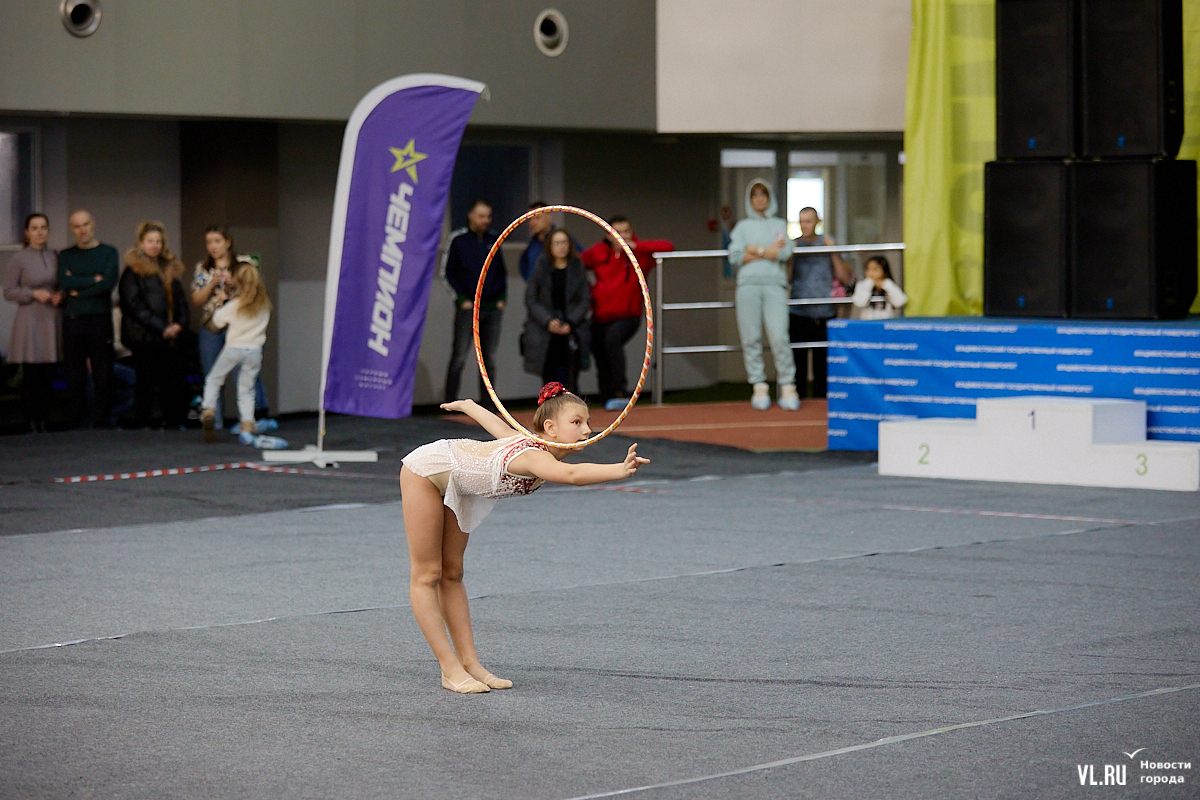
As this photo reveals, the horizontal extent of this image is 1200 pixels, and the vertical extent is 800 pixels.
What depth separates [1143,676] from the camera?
565cm

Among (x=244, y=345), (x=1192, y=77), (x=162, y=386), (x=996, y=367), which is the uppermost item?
(x=1192, y=77)

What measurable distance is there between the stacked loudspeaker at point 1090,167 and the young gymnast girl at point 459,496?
23.5 feet

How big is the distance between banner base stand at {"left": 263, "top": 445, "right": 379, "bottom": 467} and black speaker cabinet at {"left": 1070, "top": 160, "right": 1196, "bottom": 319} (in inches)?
205

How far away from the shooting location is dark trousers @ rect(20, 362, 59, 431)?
13367mm

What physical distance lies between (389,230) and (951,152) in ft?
17.3

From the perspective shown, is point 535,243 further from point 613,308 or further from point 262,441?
point 262,441

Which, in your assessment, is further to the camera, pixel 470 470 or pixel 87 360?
pixel 87 360

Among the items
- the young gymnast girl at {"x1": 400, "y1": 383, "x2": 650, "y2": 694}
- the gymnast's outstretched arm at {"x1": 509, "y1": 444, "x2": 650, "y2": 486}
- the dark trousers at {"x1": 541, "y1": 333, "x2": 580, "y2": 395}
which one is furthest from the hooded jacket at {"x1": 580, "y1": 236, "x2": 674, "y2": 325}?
the gymnast's outstretched arm at {"x1": 509, "y1": 444, "x2": 650, "y2": 486}

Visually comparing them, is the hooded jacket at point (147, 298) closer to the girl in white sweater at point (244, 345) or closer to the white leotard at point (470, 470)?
the girl in white sweater at point (244, 345)

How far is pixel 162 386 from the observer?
13773 mm

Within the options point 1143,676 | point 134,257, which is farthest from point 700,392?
point 1143,676

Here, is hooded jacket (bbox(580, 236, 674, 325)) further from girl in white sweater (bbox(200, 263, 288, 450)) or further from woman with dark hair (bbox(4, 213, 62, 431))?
woman with dark hair (bbox(4, 213, 62, 431))

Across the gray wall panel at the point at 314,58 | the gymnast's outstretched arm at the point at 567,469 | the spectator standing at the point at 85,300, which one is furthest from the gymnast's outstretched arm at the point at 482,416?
the spectator standing at the point at 85,300

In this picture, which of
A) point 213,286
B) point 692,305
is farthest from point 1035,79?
point 213,286
